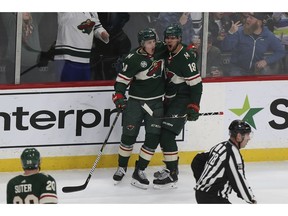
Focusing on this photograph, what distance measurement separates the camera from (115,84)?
810 cm

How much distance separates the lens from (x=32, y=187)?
6.18m

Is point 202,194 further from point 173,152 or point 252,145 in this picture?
point 252,145

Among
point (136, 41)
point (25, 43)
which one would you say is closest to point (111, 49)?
point (136, 41)

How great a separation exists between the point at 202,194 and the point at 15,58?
2.16 meters

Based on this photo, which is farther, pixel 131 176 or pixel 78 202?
pixel 131 176

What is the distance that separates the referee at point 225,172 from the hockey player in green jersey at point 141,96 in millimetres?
1404

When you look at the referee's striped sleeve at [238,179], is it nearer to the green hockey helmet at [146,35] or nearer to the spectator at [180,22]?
the green hockey helmet at [146,35]

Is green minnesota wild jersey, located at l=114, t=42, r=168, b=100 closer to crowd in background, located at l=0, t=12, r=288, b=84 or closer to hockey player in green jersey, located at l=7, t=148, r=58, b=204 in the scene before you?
crowd in background, located at l=0, t=12, r=288, b=84

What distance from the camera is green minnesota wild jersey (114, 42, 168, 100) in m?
8.06

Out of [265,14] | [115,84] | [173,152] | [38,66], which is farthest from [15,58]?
[265,14]

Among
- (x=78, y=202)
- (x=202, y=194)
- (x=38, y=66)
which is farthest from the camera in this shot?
(x=38, y=66)

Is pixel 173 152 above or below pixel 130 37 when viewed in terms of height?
below

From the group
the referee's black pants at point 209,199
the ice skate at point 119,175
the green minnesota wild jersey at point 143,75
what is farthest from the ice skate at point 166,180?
the referee's black pants at point 209,199

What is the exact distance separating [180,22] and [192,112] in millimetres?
901
